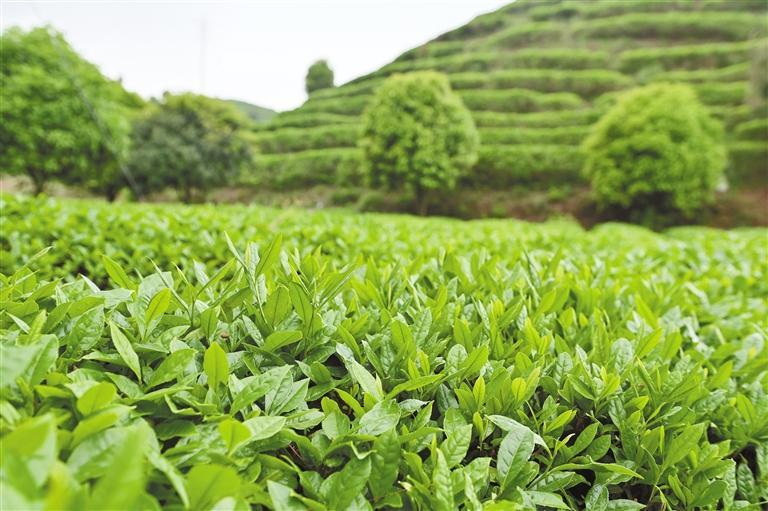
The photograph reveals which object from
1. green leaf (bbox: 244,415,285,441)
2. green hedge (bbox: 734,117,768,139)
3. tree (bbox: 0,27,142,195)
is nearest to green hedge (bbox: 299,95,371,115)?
tree (bbox: 0,27,142,195)

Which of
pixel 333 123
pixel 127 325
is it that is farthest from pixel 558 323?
pixel 333 123

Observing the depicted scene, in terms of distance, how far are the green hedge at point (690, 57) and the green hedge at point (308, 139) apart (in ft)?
63.7

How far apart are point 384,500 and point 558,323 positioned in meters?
0.95

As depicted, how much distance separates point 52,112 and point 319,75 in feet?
120

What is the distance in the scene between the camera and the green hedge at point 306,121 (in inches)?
1180

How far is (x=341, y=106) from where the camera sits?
104 ft

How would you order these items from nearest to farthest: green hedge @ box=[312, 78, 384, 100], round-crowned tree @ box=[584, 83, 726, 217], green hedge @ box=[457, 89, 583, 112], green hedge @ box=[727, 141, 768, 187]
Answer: round-crowned tree @ box=[584, 83, 726, 217] < green hedge @ box=[727, 141, 768, 187] < green hedge @ box=[457, 89, 583, 112] < green hedge @ box=[312, 78, 384, 100]

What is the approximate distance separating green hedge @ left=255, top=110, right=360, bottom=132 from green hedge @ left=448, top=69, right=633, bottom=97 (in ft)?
25.8

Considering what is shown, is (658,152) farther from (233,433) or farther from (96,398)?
(96,398)

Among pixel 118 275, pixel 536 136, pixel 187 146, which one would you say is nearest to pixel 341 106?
pixel 187 146

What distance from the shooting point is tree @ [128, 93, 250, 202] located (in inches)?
789

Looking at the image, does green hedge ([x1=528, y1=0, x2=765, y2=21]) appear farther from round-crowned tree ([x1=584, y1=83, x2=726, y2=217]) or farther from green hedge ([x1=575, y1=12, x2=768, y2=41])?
round-crowned tree ([x1=584, y1=83, x2=726, y2=217])

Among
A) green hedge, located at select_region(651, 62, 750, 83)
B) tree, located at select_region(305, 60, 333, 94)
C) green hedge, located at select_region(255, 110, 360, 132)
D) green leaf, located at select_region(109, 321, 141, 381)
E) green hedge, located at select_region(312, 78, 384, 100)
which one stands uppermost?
tree, located at select_region(305, 60, 333, 94)

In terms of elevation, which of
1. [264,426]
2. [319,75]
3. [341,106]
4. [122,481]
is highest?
[319,75]
